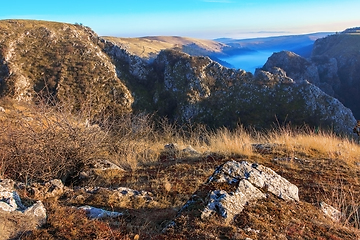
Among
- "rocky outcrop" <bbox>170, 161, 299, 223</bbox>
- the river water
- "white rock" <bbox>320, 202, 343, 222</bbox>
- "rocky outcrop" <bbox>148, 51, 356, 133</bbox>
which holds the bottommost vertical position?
"rocky outcrop" <bbox>148, 51, 356, 133</bbox>

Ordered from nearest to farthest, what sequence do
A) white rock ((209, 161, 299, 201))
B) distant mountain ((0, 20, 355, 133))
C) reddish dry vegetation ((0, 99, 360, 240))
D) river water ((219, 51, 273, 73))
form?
reddish dry vegetation ((0, 99, 360, 240)) → white rock ((209, 161, 299, 201)) → distant mountain ((0, 20, 355, 133)) → river water ((219, 51, 273, 73))

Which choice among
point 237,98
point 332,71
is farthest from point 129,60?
point 332,71

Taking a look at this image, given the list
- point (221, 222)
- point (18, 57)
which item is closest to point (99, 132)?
point (221, 222)

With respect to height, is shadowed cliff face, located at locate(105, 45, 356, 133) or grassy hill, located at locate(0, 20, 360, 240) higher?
grassy hill, located at locate(0, 20, 360, 240)

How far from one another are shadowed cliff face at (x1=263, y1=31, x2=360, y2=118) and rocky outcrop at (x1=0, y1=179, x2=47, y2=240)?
251 feet

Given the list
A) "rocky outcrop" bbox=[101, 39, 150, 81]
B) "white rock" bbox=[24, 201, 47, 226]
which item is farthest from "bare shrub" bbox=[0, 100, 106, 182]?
"rocky outcrop" bbox=[101, 39, 150, 81]

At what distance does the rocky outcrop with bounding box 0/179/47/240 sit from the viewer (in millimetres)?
2369

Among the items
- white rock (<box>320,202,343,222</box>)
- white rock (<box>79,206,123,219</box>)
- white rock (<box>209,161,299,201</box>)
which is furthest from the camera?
white rock (<box>209,161,299,201</box>)

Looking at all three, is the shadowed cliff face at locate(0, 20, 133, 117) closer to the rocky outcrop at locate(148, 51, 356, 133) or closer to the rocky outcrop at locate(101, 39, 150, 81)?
the rocky outcrop at locate(101, 39, 150, 81)

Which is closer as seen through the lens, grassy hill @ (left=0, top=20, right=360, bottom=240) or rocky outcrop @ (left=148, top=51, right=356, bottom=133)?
grassy hill @ (left=0, top=20, right=360, bottom=240)

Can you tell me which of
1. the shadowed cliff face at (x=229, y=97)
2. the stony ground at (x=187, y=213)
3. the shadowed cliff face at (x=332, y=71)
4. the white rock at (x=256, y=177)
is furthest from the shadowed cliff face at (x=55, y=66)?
the shadowed cliff face at (x=332, y=71)

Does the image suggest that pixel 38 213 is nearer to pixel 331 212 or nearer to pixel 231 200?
pixel 231 200

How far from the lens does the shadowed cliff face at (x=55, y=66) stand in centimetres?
3656

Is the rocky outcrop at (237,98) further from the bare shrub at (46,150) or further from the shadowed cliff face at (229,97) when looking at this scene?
the bare shrub at (46,150)
